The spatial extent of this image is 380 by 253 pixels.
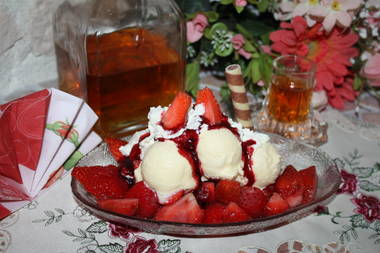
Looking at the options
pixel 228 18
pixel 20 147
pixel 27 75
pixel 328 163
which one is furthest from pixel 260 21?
pixel 20 147

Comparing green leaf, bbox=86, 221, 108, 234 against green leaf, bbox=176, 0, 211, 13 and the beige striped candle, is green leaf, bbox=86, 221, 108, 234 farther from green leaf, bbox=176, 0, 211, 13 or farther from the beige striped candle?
green leaf, bbox=176, 0, 211, 13

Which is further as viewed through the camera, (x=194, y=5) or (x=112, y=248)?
(x=194, y=5)

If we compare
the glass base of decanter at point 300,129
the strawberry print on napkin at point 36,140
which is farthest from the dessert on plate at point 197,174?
the glass base of decanter at point 300,129

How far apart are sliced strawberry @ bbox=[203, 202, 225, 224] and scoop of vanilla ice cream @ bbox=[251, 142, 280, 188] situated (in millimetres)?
159

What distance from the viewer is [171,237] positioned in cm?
114

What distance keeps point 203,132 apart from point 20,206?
0.47 m

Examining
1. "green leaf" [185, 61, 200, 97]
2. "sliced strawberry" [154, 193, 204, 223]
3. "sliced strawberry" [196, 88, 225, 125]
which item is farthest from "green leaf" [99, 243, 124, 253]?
"green leaf" [185, 61, 200, 97]

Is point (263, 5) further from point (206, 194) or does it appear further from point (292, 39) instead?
point (206, 194)

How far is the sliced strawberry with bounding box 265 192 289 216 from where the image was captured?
1127 millimetres

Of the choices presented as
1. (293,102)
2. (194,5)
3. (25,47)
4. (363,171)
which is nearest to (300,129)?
(293,102)

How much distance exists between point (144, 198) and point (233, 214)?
8.1 inches

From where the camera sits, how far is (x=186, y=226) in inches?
41.3

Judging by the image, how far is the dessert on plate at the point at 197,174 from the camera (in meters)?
1.11

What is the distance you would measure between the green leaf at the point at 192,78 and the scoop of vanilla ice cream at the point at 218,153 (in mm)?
568
